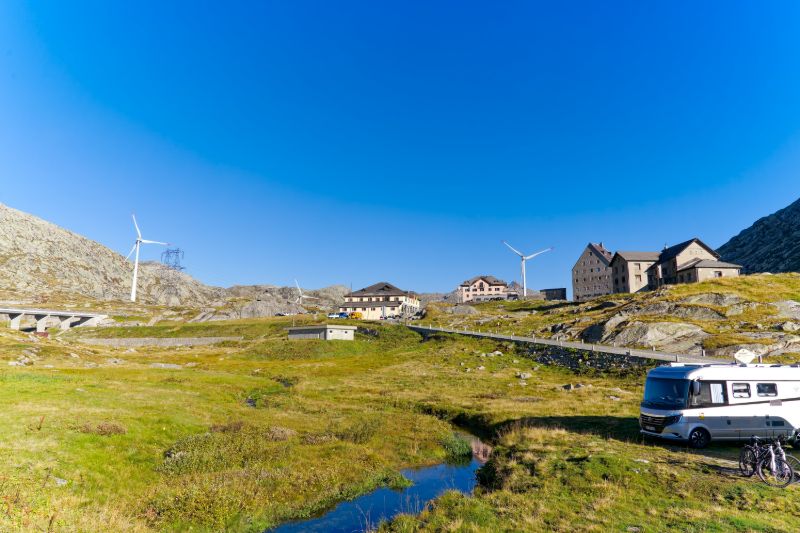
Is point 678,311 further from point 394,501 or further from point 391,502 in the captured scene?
point 391,502

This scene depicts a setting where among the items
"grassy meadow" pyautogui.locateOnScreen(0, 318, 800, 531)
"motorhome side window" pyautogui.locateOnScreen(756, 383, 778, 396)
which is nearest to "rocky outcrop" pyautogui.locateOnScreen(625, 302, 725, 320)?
"grassy meadow" pyautogui.locateOnScreen(0, 318, 800, 531)

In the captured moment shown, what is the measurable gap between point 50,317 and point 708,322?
19071 centimetres

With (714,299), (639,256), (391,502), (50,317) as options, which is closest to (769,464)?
(391,502)

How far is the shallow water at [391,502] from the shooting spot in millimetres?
18016

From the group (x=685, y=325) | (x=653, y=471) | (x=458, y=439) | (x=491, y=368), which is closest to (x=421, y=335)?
(x=491, y=368)

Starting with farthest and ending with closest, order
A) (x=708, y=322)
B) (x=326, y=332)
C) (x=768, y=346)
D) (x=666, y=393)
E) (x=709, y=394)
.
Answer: (x=326, y=332), (x=708, y=322), (x=768, y=346), (x=666, y=393), (x=709, y=394)

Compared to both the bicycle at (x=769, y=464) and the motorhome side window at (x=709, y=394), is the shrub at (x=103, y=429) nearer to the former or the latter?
the bicycle at (x=769, y=464)

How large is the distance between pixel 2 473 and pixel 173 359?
77.5 m

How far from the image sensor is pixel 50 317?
144250 mm

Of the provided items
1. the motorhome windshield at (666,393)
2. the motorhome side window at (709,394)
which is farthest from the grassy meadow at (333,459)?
the motorhome side window at (709,394)

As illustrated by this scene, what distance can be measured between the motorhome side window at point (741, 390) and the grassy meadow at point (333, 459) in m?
3.00

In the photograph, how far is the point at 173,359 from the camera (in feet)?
280

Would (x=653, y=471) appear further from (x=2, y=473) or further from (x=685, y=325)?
(x=685, y=325)

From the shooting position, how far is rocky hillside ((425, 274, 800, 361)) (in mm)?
53250
